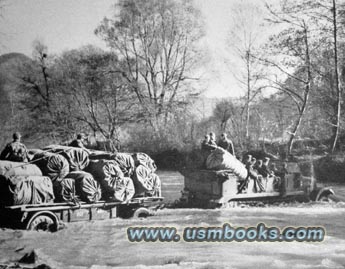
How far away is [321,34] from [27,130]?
10.3m

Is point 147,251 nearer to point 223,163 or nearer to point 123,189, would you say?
point 123,189

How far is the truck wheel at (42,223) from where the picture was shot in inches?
232

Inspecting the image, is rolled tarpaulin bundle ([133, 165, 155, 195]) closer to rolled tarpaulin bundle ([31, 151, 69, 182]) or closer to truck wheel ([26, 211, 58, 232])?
rolled tarpaulin bundle ([31, 151, 69, 182])

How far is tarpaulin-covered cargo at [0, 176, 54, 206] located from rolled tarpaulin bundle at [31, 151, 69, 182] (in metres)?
0.23

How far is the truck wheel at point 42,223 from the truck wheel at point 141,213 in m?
1.93

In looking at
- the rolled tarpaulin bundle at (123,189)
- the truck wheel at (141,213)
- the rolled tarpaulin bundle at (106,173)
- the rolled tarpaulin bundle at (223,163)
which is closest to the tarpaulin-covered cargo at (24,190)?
the rolled tarpaulin bundle at (106,173)

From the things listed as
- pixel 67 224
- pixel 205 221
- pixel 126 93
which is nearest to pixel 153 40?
pixel 126 93

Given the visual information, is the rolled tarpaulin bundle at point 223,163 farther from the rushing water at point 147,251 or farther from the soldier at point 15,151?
the soldier at point 15,151

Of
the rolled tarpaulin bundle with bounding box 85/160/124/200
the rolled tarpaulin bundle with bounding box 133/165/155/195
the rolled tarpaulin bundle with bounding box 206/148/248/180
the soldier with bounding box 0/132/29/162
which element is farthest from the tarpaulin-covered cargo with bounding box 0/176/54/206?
the rolled tarpaulin bundle with bounding box 206/148/248/180

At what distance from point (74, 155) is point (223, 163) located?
3.93 m

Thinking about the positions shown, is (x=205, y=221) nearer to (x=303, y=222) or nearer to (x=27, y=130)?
(x=303, y=222)

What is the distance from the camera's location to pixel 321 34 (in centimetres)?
1218

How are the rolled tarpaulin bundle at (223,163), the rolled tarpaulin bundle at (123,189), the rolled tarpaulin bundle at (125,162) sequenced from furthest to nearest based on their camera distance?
the rolled tarpaulin bundle at (223,163) < the rolled tarpaulin bundle at (125,162) < the rolled tarpaulin bundle at (123,189)

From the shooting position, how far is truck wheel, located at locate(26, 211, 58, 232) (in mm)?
5884
